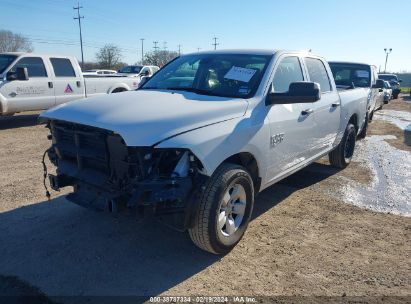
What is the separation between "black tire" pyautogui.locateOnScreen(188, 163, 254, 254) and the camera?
3287mm

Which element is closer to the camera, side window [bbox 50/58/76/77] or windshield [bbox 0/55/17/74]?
windshield [bbox 0/55/17/74]

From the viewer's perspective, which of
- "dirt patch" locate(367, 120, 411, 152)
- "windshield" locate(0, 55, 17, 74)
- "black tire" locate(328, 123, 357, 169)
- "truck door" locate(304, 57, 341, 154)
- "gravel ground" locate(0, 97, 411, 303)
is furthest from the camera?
"windshield" locate(0, 55, 17, 74)

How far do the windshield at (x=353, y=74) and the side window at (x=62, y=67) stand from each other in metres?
7.69

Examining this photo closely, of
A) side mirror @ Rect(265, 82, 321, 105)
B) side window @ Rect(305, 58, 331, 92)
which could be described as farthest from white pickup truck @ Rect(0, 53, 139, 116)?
side mirror @ Rect(265, 82, 321, 105)

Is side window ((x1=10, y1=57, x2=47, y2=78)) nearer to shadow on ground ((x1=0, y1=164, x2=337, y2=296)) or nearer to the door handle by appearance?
shadow on ground ((x1=0, y1=164, x2=337, y2=296))

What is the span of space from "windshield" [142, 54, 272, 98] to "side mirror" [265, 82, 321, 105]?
25cm

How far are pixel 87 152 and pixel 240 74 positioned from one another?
6.09ft

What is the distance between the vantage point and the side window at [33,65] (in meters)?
10.4

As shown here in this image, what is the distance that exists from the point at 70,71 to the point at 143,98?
8.77 metres

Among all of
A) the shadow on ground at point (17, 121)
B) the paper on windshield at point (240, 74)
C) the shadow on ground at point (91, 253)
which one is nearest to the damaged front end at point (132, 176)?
the shadow on ground at point (91, 253)

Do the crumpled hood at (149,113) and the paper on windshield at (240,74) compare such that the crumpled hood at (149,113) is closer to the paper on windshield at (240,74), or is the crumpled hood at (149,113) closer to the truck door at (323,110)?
the paper on windshield at (240,74)

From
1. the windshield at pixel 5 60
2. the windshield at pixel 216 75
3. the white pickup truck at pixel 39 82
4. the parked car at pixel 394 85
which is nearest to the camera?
the windshield at pixel 216 75

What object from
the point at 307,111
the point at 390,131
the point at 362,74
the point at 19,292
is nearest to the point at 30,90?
the point at 307,111

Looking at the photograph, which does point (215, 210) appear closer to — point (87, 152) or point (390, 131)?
point (87, 152)
